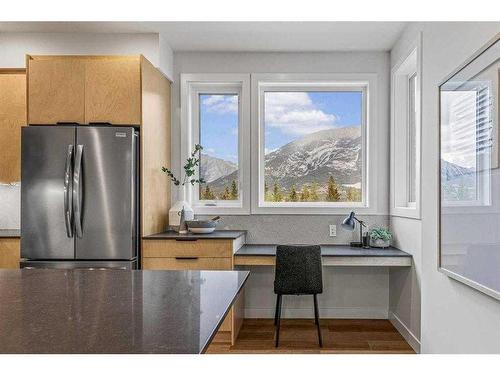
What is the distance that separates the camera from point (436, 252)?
2.75 meters

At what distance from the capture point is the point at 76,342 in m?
0.81

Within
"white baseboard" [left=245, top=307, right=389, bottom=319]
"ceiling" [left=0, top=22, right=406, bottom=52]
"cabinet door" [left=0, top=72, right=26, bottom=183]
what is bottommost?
A: "white baseboard" [left=245, top=307, right=389, bottom=319]

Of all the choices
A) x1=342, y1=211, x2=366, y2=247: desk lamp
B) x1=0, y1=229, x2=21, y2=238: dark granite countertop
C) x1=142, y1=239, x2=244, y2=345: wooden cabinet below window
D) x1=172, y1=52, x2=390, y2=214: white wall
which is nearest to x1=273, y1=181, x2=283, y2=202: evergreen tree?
x1=342, y1=211, x2=366, y2=247: desk lamp

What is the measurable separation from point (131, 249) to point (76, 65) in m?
1.47

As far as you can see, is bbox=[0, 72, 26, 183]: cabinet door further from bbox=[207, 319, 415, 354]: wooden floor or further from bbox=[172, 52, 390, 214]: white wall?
bbox=[207, 319, 415, 354]: wooden floor

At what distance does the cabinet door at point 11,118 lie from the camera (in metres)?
3.67

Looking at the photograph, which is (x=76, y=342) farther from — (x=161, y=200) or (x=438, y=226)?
(x=161, y=200)

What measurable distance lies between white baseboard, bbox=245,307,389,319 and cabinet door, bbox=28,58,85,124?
2312 mm

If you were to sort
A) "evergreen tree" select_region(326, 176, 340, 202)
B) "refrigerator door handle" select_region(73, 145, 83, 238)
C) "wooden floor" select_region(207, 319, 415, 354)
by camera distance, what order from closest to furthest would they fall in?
"refrigerator door handle" select_region(73, 145, 83, 238) → "wooden floor" select_region(207, 319, 415, 354) → "evergreen tree" select_region(326, 176, 340, 202)

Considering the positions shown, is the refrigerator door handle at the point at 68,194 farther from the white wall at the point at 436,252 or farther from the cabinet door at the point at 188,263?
the white wall at the point at 436,252

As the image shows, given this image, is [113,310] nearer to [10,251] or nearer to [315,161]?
[10,251]

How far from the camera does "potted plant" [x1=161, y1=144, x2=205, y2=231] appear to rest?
391 centimetres

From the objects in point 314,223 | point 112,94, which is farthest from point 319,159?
point 112,94

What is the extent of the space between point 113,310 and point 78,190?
2.35 m
